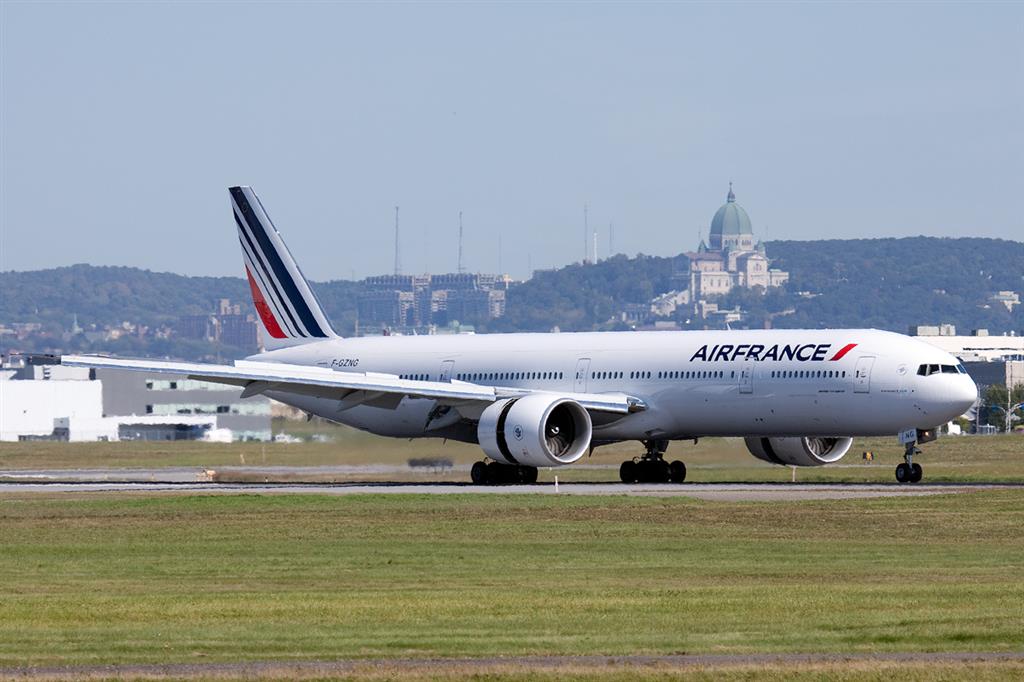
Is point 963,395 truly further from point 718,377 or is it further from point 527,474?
point 527,474

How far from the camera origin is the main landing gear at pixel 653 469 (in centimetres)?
6072

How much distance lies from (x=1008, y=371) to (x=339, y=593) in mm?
179622

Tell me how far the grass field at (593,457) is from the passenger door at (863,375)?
672 cm

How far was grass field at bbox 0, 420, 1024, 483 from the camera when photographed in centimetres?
6488

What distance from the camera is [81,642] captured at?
22953mm

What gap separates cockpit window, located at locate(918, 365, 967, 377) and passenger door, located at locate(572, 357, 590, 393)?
37.4 ft

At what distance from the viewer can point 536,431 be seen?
186 ft

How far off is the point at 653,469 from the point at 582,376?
3.70 metres

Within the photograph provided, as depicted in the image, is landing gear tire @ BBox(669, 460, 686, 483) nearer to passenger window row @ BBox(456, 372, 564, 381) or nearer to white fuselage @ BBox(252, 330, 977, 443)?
white fuselage @ BBox(252, 330, 977, 443)

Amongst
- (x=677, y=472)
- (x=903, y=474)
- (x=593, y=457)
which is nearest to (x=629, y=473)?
(x=677, y=472)

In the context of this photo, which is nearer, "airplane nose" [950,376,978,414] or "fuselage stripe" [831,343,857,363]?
"airplane nose" [950,376,978,414]

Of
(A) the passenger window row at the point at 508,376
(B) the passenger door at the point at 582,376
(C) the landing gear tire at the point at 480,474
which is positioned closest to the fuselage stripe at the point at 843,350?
(B) the passenger door at the point at 582,376

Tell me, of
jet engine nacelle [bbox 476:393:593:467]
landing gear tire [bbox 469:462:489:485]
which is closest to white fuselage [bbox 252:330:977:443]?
jet engine nacelle [bbox 476:393:593:467]

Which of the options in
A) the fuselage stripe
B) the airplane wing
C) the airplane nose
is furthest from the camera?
the airplane wing
